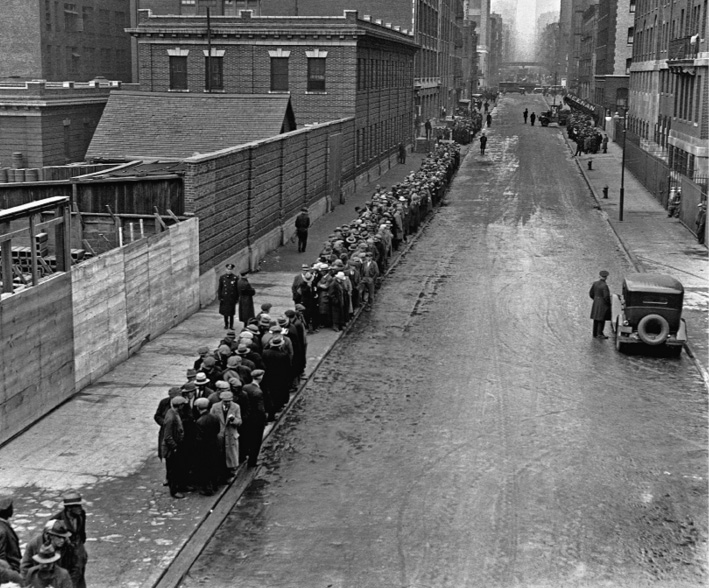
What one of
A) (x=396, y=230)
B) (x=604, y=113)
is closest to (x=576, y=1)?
(x=604, y=113)

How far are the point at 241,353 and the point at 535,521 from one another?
549 centimetres

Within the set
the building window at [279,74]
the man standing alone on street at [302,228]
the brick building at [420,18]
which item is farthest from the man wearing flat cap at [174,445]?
the brick building at [420,18]

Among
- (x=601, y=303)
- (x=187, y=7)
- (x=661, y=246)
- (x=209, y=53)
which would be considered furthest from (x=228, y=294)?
(x=187, y=7)

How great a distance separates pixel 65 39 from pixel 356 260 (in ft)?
139

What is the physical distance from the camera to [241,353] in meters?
16.7

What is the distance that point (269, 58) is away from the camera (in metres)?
49.2

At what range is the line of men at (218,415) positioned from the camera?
1415cm

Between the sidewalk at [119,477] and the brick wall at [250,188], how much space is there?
5258mm

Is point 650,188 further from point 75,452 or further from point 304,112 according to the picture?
point 75,452

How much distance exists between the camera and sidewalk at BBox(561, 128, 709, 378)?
24.9 metres

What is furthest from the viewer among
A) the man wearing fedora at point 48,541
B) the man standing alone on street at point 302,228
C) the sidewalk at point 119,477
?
the man standing alone on street at point 302,228

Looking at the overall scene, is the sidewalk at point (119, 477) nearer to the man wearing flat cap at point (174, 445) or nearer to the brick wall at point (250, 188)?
the man wearing flat cap at point (174, 445)

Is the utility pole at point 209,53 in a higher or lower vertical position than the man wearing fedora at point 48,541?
higher

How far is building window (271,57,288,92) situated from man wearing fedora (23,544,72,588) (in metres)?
41.3
